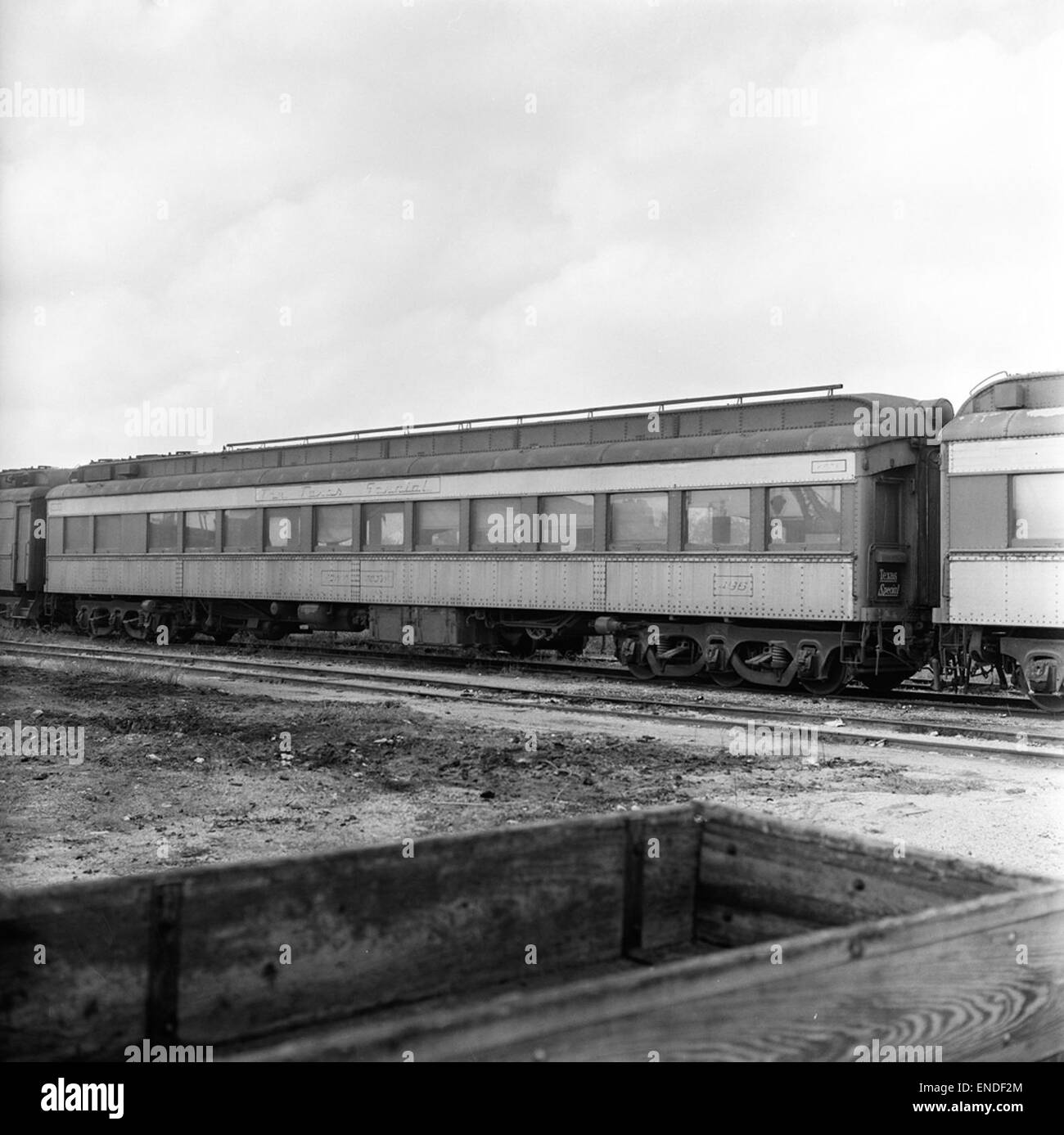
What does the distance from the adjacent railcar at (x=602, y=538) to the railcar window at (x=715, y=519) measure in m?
0.03

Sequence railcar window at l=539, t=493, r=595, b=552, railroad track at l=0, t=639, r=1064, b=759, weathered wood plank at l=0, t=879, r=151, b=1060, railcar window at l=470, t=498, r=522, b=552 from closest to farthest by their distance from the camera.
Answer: weathered wood plank at l=0, t=879, r=151, b=1060 → railroad track at l=0, t=639, r=1064, b=759 → railcar window at l=539, t=493, r=595, b=552 → railcar window at l=470, t=498, r=522, b=552

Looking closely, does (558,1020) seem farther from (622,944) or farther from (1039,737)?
(1039,737)

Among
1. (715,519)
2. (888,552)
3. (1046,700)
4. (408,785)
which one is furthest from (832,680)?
(408,785)

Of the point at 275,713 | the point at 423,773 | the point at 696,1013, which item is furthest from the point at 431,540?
the point at 696,1013

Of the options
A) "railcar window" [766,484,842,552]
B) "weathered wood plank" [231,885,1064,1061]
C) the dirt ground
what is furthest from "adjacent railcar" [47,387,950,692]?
"weathered wood plank" [231,885,1064,1061]

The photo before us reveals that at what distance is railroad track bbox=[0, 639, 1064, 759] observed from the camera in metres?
11.2

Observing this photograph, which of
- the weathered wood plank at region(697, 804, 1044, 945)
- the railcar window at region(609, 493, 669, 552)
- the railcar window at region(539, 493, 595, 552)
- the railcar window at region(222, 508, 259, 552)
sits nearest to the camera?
the weathered wood plank at region(697, 804, 1044, 945)

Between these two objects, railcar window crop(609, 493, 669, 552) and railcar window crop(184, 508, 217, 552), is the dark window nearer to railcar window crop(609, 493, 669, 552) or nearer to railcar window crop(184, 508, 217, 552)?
railcar window crop(609, 493, 669, 552)

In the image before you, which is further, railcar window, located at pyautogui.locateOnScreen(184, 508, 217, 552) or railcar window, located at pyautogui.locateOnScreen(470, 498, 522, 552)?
railcar window, located at pyautogui.locateOnScreen(184, 508, 217, 552)

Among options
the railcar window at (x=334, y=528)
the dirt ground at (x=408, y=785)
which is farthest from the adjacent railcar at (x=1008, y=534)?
the railcar window at (x=334, y=528)

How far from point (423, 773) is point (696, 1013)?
7.17 meters

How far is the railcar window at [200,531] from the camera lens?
78.9ft

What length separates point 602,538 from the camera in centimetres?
1734

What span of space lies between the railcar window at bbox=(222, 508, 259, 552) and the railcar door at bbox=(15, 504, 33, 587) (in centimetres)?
795
